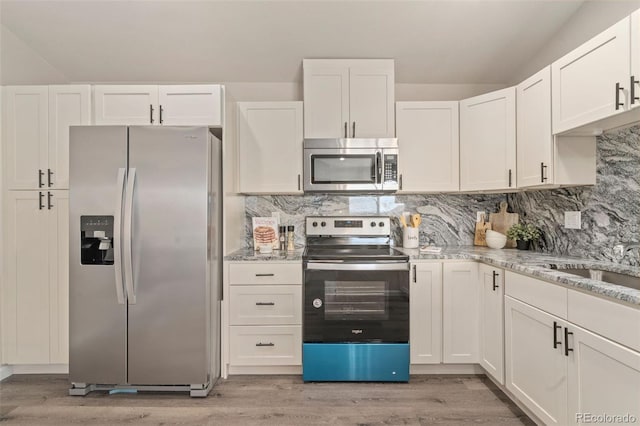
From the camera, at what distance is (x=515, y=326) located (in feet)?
6.35

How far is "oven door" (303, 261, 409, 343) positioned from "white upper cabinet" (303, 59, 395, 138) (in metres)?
1.13

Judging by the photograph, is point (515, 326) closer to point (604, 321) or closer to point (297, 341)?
point (604, 321)

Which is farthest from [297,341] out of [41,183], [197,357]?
[41,183]

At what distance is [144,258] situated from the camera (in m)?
2.10

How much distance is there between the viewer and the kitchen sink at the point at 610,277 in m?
1.68

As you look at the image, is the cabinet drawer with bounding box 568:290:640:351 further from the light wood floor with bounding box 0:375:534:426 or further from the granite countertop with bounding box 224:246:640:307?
the light wood floor with bounding box 0:375:534:426

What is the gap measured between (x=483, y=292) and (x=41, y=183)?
3.30 meters

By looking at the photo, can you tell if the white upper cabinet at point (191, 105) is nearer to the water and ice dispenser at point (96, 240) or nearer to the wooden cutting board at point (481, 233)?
the water and ice dispenser at point (96, 240)

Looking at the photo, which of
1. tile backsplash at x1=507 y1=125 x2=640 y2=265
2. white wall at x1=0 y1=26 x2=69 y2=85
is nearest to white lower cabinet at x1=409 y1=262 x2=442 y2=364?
tile backsplash at x1=507 y1=125 x2=640 y2=265

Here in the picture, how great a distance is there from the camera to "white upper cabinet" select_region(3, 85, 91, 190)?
236 centimetres

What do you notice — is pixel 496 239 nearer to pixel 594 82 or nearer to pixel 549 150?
pixel 549 150

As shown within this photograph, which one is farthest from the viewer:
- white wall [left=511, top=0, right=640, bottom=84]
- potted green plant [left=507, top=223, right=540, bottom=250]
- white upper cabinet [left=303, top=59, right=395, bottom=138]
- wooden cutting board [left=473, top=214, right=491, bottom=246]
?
wooden cutting board [left=473, top=214, right=491, bottom=246]

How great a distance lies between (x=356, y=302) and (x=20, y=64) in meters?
3.14

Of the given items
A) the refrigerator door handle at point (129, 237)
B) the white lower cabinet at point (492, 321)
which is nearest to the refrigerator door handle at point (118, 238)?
the refrigerator door handle at point (129, 237)
